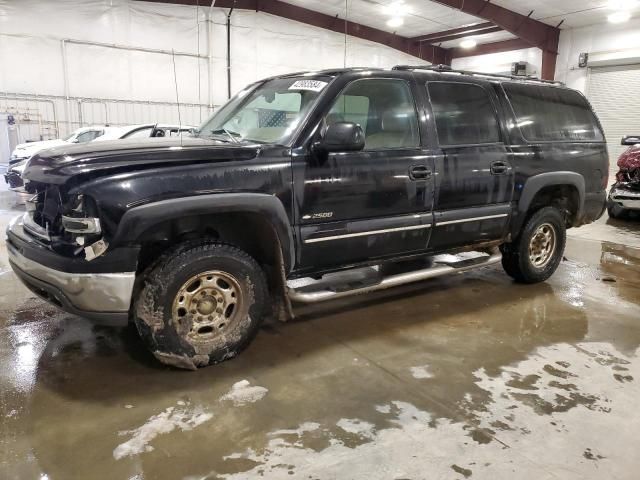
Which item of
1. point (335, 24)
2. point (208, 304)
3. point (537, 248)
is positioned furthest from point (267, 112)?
point (335, 24)

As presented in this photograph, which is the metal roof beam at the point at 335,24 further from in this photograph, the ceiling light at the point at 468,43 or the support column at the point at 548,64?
the support column at the point at 548,64

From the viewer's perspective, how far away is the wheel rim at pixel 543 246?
196 inches

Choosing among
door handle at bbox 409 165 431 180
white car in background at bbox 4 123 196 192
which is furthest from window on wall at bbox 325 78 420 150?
white car in background at bbox 4 123 196 192

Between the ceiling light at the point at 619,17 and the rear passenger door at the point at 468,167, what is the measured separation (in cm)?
1303

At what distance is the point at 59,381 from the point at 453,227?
9.74 feet

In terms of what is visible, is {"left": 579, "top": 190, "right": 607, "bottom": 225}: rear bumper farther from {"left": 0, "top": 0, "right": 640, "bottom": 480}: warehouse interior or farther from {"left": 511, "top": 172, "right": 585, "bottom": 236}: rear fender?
{"left": 0, "top": 0, "right": 640, "bottom": 480}: warehouse interior

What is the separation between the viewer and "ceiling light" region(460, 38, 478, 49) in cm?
1902

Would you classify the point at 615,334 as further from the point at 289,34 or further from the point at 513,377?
the point at 289,34

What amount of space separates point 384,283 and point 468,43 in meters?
18.1

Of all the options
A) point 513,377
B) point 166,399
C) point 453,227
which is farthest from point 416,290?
point 166,399

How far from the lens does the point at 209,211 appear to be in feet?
9.50

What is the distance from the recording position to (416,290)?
4883 millimetres

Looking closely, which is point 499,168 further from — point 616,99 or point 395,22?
point 395,22

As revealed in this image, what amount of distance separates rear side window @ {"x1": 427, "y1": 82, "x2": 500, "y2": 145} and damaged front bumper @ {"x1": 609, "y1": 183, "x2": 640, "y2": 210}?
233 inches
